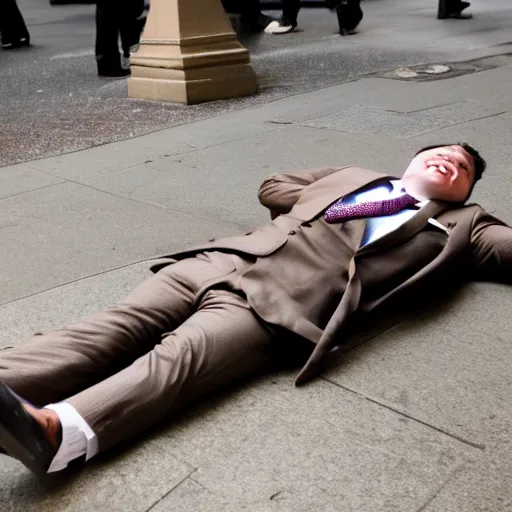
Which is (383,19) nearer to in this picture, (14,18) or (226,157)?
(14,18)

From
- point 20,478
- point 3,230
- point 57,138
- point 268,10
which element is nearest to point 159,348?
point 20,478

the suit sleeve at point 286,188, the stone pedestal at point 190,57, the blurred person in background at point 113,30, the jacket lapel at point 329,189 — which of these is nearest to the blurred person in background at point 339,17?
the blurred person in background at point 113,30

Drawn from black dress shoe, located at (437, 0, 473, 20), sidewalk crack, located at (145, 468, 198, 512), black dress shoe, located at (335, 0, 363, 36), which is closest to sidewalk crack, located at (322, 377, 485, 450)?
sidewalk crack, located at (145, 468, 198, 512)

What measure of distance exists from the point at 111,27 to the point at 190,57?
1677 millimetres

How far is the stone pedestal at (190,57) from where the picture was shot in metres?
7.29

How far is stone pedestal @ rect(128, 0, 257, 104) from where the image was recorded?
729 centimetres

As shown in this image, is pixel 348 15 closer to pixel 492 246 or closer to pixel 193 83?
pixel 193 83

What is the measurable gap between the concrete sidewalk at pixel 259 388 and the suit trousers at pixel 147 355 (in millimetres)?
101

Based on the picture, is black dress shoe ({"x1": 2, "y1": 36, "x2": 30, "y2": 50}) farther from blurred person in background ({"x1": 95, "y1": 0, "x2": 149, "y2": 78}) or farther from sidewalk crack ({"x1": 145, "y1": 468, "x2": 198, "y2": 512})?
sidewalk crack ({"x1": 145, "y1": 468, "x2": 198, "y2": 512})

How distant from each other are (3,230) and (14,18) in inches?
340

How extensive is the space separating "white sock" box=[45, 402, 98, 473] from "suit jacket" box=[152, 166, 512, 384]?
64cm

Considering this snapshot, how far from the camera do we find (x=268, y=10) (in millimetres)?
15906

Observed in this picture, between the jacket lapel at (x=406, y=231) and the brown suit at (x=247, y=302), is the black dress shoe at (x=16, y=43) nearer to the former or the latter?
the brown suit at (x=247, y=302)

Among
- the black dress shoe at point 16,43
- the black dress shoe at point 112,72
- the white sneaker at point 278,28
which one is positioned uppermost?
the black dress shoe at point 112,72
